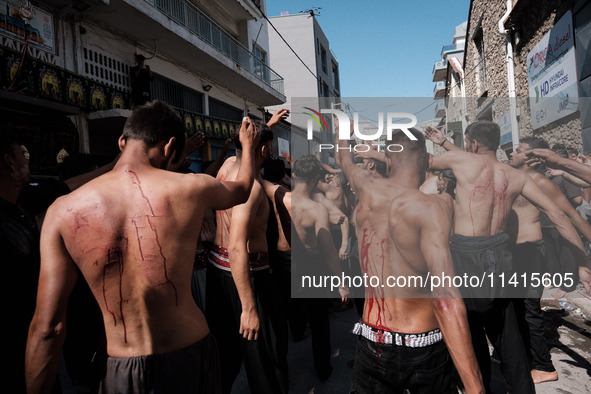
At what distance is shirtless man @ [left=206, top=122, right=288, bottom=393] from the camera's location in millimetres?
2338

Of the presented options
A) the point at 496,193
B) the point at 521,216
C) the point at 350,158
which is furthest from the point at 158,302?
the point at 521,216

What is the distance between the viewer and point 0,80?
18.0 ft

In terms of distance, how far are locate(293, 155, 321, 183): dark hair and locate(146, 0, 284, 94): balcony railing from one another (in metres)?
7.36

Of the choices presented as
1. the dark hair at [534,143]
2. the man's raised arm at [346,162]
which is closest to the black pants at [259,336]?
the man's raised arm at [346,162]

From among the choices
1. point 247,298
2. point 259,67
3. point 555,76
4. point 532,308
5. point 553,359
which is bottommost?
point 553,359

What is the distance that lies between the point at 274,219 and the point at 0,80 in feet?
16.8

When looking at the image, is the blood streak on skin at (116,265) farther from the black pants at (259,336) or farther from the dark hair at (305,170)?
the dark hair at (305,170)

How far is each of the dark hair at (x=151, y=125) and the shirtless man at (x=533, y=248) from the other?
2.36m

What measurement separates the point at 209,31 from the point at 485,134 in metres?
11.6

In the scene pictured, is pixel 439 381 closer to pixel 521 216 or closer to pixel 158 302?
pixel 158 302

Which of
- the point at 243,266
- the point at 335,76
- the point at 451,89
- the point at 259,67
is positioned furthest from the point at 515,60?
the point at 335,76

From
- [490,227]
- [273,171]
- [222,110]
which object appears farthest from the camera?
[222,110]

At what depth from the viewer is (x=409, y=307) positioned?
6.09 ft

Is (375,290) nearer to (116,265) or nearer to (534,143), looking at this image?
(116,265)
